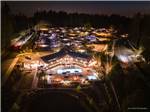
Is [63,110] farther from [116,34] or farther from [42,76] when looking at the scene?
[116,34]

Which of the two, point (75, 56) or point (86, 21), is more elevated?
point (86, 21)

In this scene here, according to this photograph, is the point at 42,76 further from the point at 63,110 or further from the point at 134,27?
the point at 134,27

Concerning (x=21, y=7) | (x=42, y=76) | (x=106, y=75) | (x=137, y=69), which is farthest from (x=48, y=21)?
(x=137, y=69)

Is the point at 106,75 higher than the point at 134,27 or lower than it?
lower

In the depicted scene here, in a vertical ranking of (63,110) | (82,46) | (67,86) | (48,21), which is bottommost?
(63,110)

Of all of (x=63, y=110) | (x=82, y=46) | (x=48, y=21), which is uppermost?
(x=48, y=21)

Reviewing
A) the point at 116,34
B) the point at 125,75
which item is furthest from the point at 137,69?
the point at 116,34
